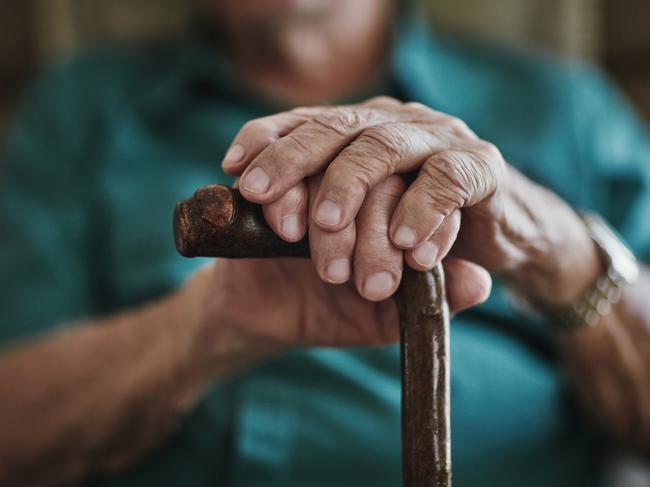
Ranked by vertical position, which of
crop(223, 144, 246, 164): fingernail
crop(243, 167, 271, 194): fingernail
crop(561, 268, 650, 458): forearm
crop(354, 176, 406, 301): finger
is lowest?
crop(561, 268, 650, 458): forearm

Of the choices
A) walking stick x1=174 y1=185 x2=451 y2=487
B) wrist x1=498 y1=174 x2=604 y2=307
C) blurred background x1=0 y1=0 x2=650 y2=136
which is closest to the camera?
walking stick x1=174 y1=185 x2=451 y2=487

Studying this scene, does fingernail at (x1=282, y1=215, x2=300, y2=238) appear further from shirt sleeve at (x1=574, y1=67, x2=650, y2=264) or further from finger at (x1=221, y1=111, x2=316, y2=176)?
shirt sleeve at (x1=574, y1=67, x2=650, y2=264)

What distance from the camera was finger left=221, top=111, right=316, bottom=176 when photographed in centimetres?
44

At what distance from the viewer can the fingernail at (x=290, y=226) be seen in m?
0.41

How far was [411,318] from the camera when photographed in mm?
413

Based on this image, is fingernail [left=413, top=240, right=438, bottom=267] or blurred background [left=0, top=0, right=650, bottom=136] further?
blurred background [left=0, top=0, right=650, bottom=136]

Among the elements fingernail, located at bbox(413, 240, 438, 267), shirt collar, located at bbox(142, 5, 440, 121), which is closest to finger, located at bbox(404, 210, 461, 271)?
fingernail, located at bbox(413, 240, 438, 267)

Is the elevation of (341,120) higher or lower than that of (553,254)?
higher

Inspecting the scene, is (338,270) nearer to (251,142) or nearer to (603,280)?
(251,142)

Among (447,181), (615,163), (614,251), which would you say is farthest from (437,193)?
(615,163)

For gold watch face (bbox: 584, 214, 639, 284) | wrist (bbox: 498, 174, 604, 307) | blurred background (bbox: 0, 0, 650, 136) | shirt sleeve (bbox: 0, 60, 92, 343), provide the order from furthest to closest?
blurred background (bbox: 0, 0, 650, 136) < shirt sleeve (bbox: 0, 60, 92, 343) < gold watch face (bbox: 584, 214, 639, 284) < wrist (bbox: 498, 174, 604, 307)

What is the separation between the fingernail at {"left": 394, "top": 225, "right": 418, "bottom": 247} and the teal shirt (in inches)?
11.4

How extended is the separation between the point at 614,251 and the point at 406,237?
34 cm

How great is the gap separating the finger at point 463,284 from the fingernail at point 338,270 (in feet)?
0.26
